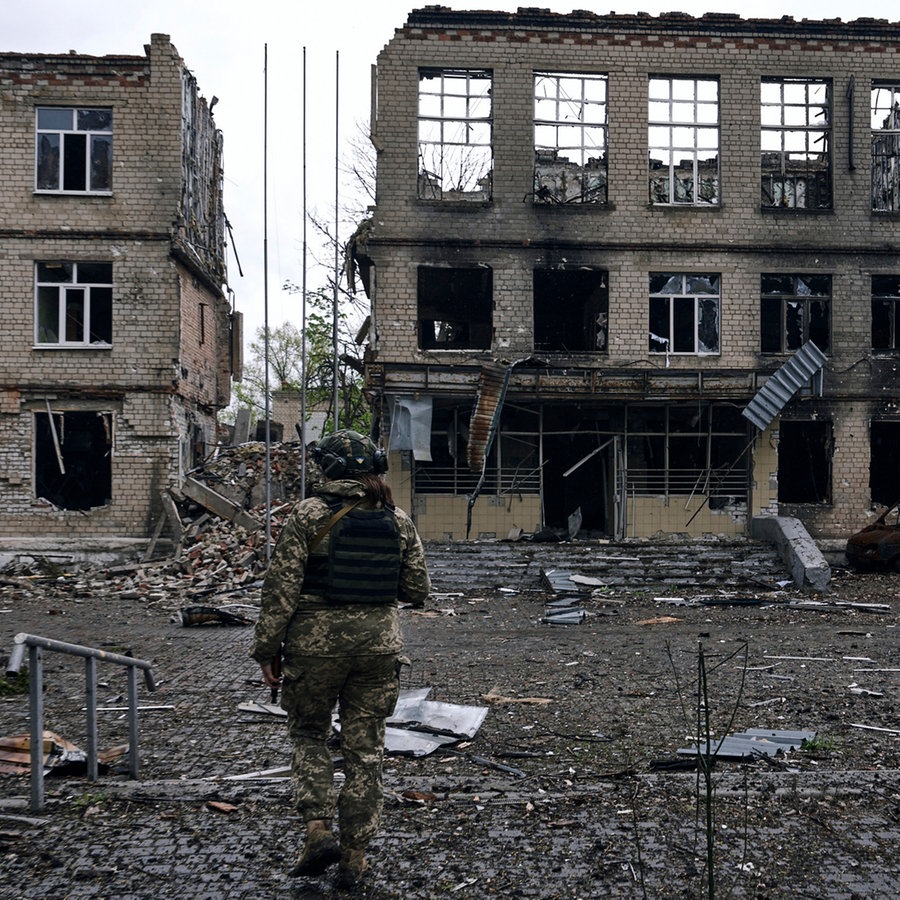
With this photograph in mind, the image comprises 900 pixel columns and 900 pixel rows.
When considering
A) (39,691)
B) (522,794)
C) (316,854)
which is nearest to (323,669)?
(316,854)

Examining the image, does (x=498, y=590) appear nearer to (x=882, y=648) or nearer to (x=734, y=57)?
(x=882, y=648)

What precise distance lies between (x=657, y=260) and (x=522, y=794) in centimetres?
1797

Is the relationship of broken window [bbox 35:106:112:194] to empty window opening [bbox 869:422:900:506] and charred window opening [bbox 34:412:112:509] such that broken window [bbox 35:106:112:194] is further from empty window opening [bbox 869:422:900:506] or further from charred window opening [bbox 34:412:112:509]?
empty window opening [bbox 869:422:900:506]

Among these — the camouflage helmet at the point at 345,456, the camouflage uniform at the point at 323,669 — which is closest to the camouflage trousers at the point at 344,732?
the camouflage uniform at the point at 323,669

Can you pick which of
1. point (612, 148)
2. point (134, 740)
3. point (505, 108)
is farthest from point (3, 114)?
point (134, 740)

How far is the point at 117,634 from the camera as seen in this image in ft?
43.8

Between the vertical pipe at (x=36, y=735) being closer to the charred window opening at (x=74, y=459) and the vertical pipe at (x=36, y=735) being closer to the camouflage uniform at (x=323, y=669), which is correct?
the camouflage uniform at (x=323, y=669)

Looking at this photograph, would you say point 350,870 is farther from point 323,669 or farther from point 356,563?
point 356,563

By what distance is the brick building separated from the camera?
70.1 feet

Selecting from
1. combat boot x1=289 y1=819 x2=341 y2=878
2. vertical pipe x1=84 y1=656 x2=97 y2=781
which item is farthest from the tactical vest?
vertical pipe x1=84 y1=656 x2=97 y2=781

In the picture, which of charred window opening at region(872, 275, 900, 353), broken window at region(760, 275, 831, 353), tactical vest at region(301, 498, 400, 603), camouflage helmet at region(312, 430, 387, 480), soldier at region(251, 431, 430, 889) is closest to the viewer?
soldier at region(251, 431, 430, 889)

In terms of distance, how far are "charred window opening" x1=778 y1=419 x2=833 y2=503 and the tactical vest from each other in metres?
19.4

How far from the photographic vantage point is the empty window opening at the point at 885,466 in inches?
899

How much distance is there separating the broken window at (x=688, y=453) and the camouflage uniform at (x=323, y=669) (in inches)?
701
